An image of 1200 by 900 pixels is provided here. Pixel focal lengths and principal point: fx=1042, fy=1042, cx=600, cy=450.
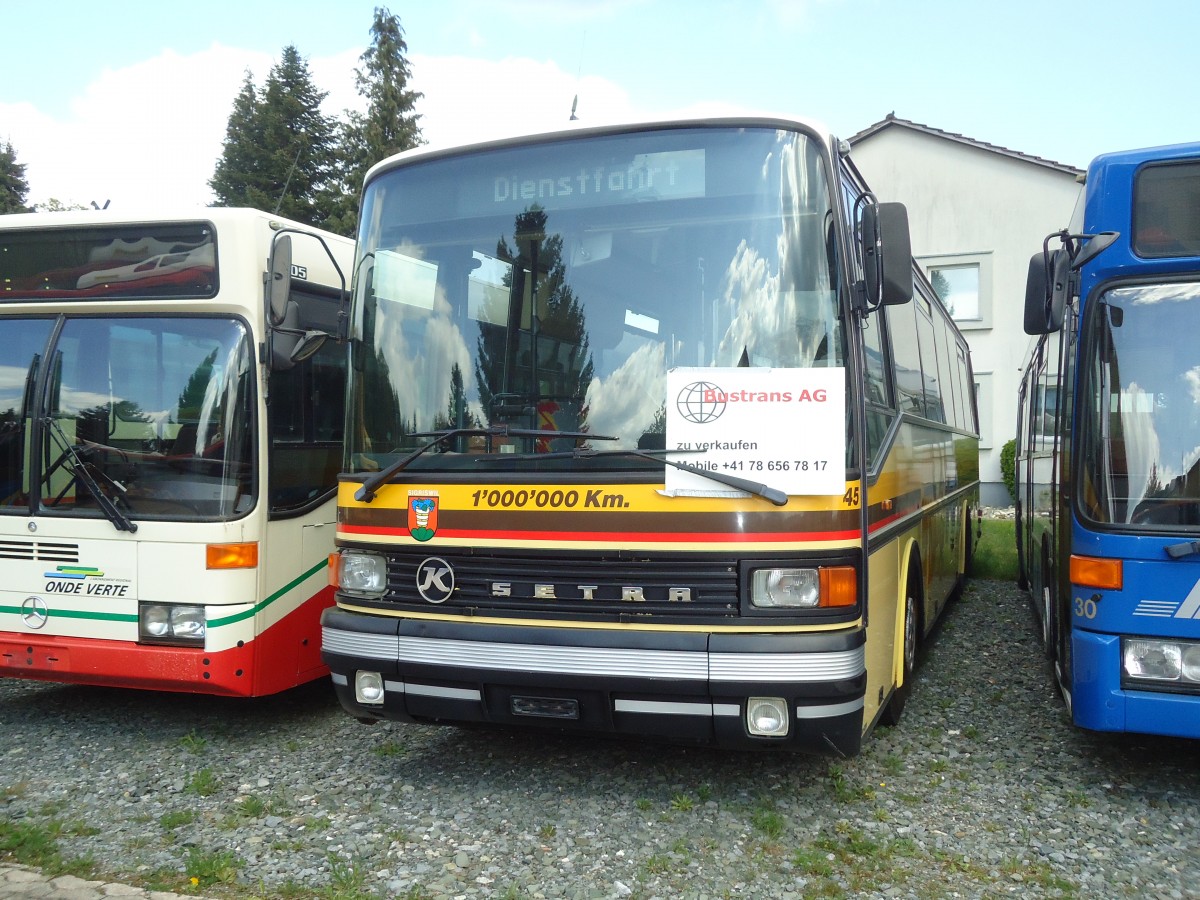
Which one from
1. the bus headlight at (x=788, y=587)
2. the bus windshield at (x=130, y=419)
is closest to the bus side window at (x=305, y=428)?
the bus windshield at (x=130, y=419)

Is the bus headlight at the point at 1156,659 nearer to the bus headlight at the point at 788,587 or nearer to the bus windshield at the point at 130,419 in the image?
the bus headlight at the point at 788,587

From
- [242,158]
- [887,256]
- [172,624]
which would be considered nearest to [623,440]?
[887,256]

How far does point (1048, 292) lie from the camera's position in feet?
16.1

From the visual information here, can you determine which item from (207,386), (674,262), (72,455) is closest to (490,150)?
(674,262)

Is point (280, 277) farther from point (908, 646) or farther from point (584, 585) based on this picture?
point (908, 646)

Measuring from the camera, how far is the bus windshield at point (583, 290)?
427 cm

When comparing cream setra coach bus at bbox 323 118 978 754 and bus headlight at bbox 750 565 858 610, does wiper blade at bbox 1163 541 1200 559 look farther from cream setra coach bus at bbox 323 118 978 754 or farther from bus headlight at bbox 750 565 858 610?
bus headlight at bbox 750 565 858 610

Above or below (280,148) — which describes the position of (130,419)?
below

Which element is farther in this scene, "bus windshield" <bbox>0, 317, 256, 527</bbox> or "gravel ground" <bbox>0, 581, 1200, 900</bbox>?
"bus windshield" <bbox>0, 317, 256, 527</bbox>

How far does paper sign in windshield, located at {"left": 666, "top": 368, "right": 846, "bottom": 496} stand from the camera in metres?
4.11

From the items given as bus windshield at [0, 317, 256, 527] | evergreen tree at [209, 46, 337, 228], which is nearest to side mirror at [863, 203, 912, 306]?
bus windshield at [0, 317, 256, 527]

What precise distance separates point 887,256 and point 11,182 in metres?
59.7

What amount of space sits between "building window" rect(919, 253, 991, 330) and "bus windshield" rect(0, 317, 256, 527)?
20.5 metres

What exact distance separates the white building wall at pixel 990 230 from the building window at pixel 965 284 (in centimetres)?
2
